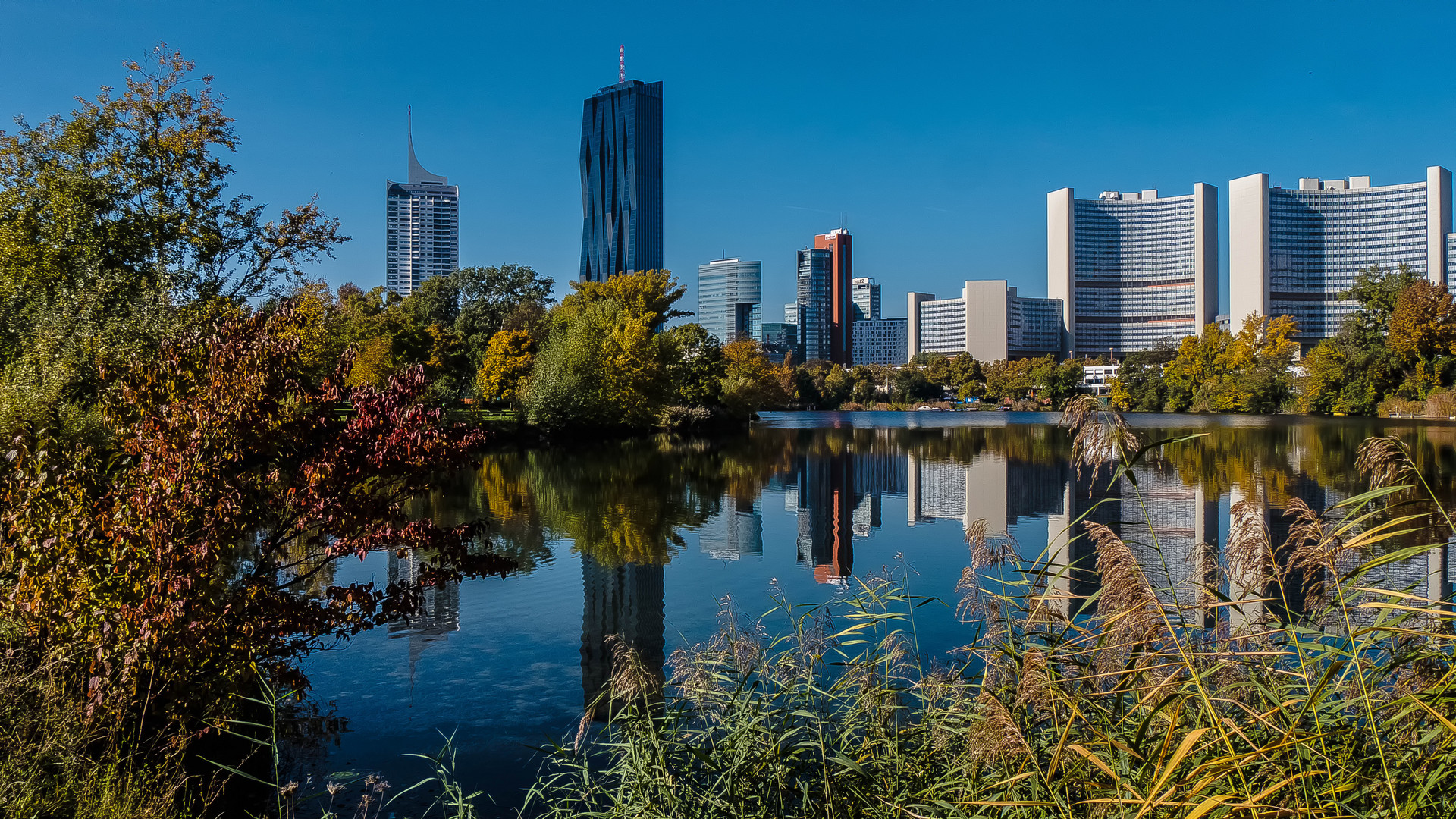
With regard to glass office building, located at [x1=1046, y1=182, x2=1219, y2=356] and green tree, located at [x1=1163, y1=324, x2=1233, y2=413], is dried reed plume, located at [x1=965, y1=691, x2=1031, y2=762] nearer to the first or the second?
green tree, located at [x1=1163, y1=324, x2=1233, y2=413]

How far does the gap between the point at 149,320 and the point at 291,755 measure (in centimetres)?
684

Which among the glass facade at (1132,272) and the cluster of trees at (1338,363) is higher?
the glass facade at (1132,272)

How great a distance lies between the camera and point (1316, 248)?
10275cm

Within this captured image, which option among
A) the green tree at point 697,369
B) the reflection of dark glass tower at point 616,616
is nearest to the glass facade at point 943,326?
the green tree at point 697,369

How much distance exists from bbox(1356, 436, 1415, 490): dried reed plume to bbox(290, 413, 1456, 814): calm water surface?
1.01 ft

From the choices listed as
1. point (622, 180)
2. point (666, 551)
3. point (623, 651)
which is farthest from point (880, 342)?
point (623, 651)

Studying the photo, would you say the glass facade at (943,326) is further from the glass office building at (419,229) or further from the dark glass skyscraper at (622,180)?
the glass office building at (419,229)

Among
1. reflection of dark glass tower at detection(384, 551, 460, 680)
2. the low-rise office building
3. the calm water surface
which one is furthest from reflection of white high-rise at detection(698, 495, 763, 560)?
the low-rise office building

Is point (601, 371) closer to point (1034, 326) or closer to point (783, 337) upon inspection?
point (1034, 326)

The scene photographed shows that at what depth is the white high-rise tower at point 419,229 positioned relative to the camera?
154m

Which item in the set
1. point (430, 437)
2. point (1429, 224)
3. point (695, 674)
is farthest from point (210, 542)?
point (1429, 224)

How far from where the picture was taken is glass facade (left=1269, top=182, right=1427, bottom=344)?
102 m

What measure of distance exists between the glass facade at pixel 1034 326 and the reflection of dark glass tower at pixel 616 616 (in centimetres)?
12708

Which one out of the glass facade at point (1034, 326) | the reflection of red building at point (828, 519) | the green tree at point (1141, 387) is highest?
the glass facade at point (1034, 326)
